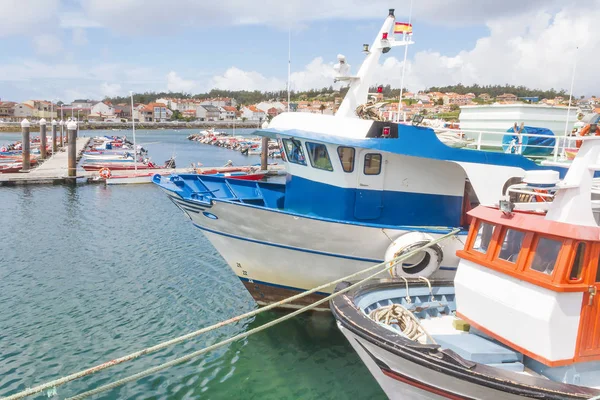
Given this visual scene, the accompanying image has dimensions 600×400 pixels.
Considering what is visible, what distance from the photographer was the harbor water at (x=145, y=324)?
9.26m

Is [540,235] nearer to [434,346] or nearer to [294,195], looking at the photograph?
[434,346]

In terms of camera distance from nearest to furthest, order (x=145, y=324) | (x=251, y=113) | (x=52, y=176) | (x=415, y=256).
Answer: (x=415, y=256)
(x=145, y=324)
(x=52, y=176)
(x=251, y=113)

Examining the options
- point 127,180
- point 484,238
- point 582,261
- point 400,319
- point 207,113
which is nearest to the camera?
point 582,261

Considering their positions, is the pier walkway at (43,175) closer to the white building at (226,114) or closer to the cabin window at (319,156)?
the cabin window at (319,156)

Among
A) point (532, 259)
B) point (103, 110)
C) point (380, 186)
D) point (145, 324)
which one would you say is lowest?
point (145, 324)

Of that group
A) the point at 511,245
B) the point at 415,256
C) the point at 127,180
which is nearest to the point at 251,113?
the point at 127,180

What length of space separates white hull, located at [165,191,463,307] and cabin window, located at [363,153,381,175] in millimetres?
1344

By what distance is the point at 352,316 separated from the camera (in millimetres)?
7078

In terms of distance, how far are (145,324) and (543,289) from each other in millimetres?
9302

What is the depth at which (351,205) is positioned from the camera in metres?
10.8

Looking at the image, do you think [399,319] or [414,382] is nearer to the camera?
[414,382]

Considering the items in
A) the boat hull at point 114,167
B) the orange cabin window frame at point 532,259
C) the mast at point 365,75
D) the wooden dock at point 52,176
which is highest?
the mast at point 365,75

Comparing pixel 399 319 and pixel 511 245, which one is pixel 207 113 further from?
pixel 511 245

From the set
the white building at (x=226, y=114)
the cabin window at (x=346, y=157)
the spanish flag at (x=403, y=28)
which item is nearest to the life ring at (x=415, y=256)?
the cabin window at (x=346, y=157)
